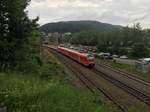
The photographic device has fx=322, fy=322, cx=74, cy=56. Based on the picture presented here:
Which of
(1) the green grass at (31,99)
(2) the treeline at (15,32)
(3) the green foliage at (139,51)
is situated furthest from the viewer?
(3) the green foliage at (139,51)

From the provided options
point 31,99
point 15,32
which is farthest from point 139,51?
point 31,99

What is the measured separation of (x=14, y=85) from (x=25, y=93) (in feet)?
5.37

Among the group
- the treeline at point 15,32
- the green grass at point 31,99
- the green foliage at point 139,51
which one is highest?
the treeline at point 15,32

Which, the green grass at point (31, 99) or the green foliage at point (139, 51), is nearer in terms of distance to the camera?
the green grass at point (31, 99)

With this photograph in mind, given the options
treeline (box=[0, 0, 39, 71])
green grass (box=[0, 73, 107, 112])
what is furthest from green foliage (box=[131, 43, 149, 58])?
green grass (box=[0, 73, 107, 112])

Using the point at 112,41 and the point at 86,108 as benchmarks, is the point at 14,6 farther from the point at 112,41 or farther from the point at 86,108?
the point at 112,41

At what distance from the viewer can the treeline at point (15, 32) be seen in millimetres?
23828

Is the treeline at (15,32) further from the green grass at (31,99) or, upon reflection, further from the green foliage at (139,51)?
the green foliage at (139,51)

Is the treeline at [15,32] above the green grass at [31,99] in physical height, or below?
above

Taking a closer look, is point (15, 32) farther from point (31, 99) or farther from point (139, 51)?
point (139, 51)

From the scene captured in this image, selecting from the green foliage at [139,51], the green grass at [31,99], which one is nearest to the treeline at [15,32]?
→ the green grass at [31,99]

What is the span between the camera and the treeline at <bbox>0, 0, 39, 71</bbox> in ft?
78.2

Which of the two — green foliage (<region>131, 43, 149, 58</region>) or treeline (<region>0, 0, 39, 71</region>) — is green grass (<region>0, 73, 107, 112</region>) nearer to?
treeline (<region>0, 0, 39, 71</region>)

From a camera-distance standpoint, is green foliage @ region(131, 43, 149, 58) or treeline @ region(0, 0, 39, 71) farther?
green foliage @ region(131, 43, 149, 58)
